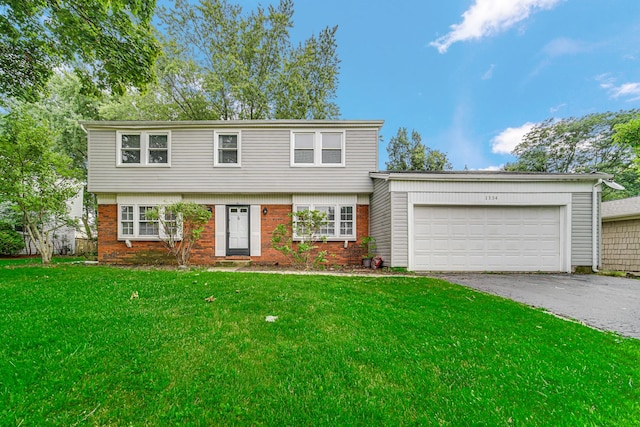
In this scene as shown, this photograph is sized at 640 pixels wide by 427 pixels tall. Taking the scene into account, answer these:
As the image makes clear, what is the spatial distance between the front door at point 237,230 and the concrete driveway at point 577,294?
6.85m

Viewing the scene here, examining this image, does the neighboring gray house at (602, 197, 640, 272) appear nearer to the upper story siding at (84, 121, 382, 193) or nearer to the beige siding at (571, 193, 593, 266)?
the beige siding at (571, 193, 593, 266)

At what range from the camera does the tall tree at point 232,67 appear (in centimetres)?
1501

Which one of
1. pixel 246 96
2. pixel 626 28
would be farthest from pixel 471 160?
pixel 246 96

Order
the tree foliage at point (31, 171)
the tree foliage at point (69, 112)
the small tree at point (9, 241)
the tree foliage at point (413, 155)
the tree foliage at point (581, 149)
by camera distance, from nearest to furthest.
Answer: the tree foliage at point (31, 171), the small tree at point (9, 241), the tree foliage at point (69, 112), the tree foliage at point (581, 149), the tree foliage at point (413, 155)

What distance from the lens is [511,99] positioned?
1912 cm

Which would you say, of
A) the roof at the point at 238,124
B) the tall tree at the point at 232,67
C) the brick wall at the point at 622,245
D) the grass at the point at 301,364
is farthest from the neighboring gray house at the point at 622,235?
the tall tree at the point at 232,67

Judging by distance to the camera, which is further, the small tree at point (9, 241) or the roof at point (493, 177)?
the small tree at point (9, 241)

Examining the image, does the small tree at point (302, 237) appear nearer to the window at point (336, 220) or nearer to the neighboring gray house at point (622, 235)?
the window at point (336, 220)

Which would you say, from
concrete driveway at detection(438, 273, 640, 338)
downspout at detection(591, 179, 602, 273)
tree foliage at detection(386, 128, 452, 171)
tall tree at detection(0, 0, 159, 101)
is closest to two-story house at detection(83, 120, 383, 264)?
tall tree at detection(0, 0, 159, 101)

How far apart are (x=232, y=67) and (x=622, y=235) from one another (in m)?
19.5

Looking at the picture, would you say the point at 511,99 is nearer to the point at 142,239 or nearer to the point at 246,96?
the point at 246,96

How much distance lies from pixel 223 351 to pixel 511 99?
2356 cm

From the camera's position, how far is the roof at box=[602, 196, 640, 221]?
10234 mm

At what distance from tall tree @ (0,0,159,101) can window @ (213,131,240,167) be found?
8.86ft
